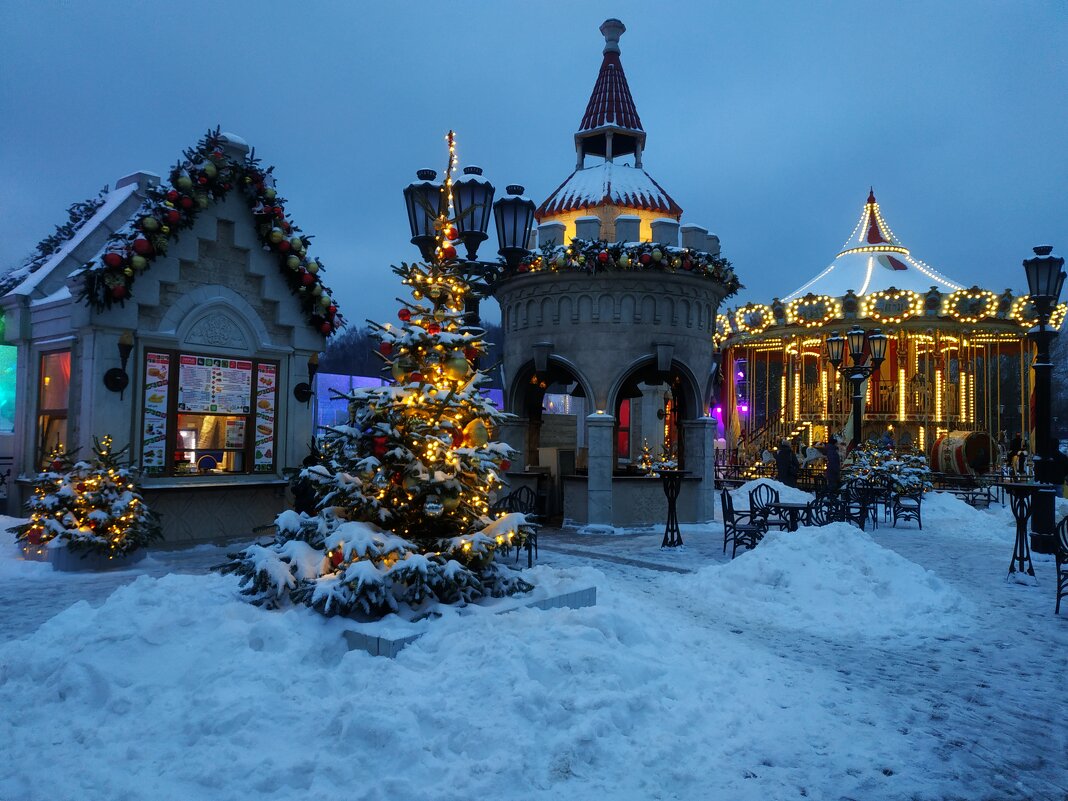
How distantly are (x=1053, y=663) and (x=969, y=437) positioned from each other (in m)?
22.2

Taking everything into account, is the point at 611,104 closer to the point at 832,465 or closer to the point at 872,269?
the point at 832,465

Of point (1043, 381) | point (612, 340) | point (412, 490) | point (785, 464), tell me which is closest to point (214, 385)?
point (412, 490)

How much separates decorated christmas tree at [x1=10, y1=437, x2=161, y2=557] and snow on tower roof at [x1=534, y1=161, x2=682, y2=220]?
12.6 meters

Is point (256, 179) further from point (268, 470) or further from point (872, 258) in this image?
point (872, 258)

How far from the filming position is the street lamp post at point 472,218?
7957 millimetres

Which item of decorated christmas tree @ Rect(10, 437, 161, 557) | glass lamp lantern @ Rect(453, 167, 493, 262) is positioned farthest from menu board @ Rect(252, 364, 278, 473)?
glass lamp lantern @ Rect(453, 167, 493, 262)

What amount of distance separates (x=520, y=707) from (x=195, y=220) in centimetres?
1010

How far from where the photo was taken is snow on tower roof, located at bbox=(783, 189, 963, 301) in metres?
29.9

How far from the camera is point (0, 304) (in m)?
12.5

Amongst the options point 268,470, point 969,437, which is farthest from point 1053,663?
point 969,437

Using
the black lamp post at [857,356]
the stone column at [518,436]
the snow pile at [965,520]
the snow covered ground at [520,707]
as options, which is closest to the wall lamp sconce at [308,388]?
the stone column at [518,436]

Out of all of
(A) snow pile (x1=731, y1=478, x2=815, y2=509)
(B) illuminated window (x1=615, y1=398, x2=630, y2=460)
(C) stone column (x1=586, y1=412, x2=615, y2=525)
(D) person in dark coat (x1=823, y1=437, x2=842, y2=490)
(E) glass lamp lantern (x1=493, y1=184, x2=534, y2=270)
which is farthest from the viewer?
(B) illuminated window (x1=615, y1=398, x2=630, y2=460)

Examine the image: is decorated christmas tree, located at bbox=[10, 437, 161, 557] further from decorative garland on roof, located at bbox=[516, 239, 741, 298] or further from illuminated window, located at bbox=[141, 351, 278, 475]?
decorative garland on roof, located at bbox=[516, 239, 741, 298]

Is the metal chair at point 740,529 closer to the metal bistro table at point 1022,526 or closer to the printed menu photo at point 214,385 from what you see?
the metal bistro table at point 1022,526
